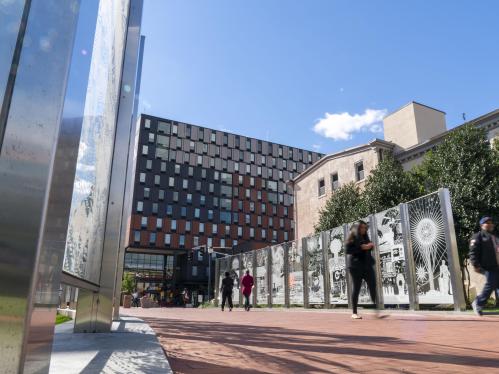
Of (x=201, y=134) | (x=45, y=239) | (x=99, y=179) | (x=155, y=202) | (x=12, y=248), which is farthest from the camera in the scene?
(x=201, y=134)

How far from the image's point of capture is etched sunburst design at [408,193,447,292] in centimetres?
1198

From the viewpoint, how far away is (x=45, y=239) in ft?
3.66

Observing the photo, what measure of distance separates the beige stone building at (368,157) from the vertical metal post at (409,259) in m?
15.7

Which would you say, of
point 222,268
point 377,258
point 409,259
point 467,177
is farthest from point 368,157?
point 409,259

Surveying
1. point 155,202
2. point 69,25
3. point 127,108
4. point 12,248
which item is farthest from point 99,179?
point 155,202

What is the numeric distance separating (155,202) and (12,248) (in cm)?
7639

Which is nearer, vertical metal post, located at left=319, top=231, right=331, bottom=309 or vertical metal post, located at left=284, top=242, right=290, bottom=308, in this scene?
vertical metal post, located at left=319, top=231, right=331, bottom=309

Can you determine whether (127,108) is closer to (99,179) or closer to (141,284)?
(99,179)

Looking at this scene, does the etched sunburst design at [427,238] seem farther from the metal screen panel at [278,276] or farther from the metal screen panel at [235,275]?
the metal screen panel at [235,275]

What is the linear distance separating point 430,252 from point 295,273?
25.8 ft

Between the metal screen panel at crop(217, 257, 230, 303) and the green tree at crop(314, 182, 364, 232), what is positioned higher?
the green tree at crop(314, 182, 364, 232)

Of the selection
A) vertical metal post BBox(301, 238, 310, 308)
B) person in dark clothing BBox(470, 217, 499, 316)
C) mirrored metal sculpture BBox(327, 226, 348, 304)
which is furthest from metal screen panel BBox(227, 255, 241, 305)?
person in dark clothing BBox(470, 217, 499, 316)

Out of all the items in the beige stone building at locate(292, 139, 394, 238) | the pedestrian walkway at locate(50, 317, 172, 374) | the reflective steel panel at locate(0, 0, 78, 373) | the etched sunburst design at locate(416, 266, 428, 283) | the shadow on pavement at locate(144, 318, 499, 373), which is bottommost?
the shadow on pavement at locate(144, 318, 499, 373)

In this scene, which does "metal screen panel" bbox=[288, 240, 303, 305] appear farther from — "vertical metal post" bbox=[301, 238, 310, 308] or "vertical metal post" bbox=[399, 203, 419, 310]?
"vertical metal post" bbox=[399, 203, 419, 310]
